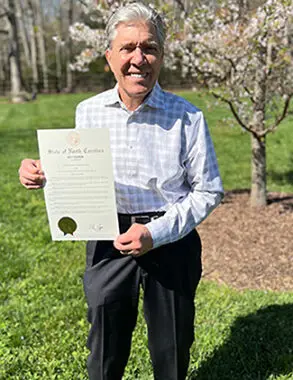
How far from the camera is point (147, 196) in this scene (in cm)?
210

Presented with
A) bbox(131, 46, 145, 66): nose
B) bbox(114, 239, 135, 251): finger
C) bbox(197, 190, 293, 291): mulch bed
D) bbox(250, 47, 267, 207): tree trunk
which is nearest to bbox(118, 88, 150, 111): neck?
bbox(131, 46, 145, 66): nose

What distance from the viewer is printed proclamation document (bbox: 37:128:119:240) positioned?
1947mm

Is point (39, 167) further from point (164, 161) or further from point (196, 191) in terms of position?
point (196, 191)

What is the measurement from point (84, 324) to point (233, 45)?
3.04 metres

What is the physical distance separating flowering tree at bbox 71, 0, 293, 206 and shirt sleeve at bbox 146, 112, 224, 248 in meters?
2.77

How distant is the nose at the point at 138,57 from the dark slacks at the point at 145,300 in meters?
0.71

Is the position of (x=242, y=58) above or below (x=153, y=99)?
below

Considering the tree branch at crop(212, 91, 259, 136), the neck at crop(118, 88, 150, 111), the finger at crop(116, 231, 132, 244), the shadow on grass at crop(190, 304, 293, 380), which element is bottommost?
the shadow on grass at crop(190, 304, 293, 380)

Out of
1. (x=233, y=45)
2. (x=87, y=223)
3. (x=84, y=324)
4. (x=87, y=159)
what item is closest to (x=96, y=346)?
(x=87, y=223)

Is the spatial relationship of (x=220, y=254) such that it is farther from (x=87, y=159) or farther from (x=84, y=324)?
(x=87, y=159)

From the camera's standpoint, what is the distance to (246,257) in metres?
4.68

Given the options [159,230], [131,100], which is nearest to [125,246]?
[159,230]

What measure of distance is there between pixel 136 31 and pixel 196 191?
690 millimetres

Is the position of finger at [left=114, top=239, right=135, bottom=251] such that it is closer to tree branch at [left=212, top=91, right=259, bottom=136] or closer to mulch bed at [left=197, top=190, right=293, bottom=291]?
mulch bed at [left=197, top=190, right=293, bottom=291]
